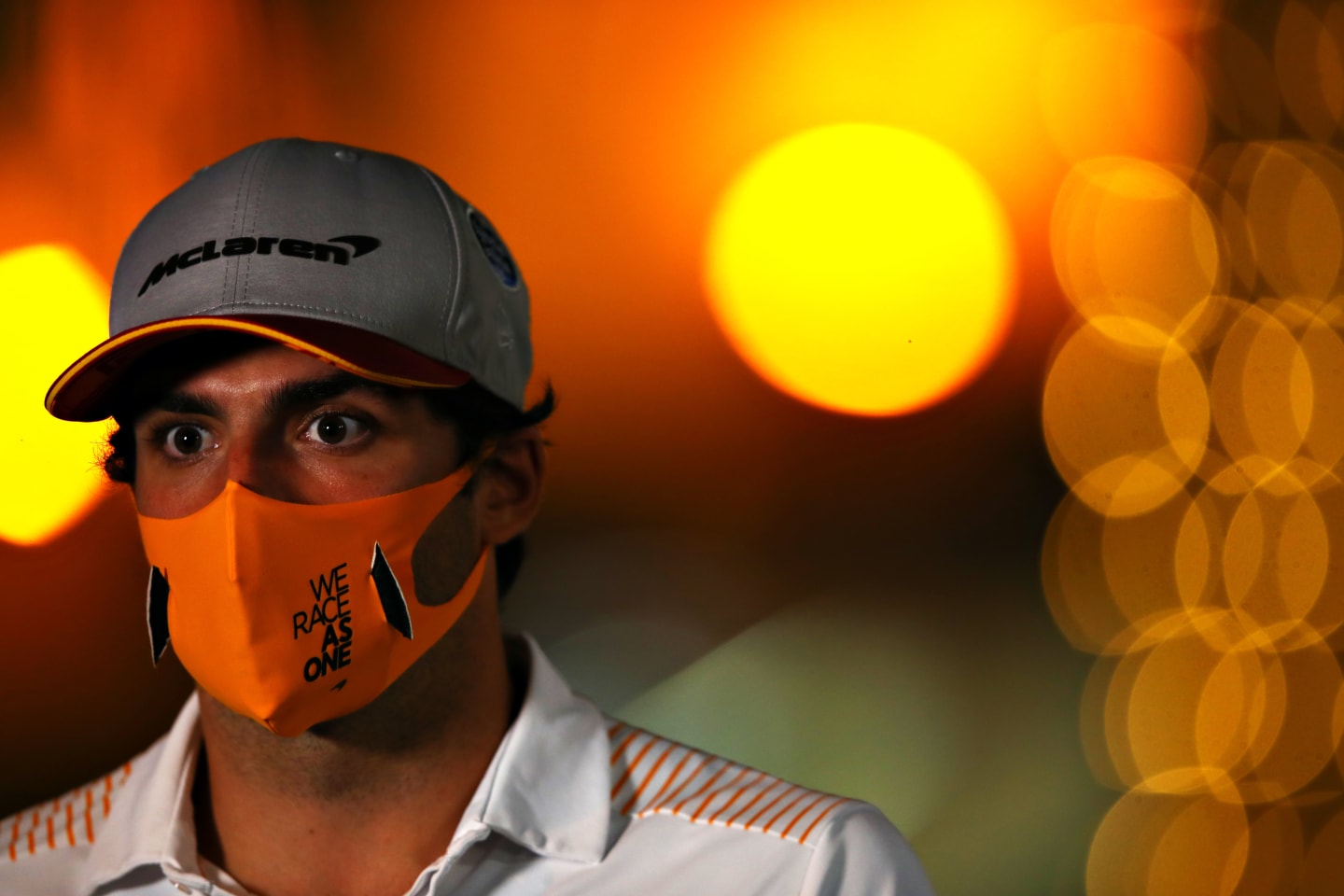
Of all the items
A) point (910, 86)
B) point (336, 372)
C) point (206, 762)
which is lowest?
point (206, 762)

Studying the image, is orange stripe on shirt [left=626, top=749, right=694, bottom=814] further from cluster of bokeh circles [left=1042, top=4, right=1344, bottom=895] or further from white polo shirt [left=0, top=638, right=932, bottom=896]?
cluster of bokeh circles [left=1042, top=4, right=1344, bottom=895]

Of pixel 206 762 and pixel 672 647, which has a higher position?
pixel 206 762

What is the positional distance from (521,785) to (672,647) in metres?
0.92

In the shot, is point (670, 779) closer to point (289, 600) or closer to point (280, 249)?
point (289, 600)

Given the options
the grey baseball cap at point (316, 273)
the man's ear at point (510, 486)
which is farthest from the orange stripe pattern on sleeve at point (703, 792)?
the grey baseball cap at point (316, 273)

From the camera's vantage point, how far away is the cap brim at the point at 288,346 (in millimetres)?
1702

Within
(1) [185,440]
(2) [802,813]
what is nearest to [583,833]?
(2) [802,813]

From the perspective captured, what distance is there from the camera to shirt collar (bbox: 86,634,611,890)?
179cm

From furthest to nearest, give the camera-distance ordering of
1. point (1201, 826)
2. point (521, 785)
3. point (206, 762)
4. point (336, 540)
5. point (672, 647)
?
point (672, 647), point (1201, 826), point (206, 762), point (521, 785), point (336, 540)

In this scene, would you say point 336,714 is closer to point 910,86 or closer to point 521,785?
point 521,785

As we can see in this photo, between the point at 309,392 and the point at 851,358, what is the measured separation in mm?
1267

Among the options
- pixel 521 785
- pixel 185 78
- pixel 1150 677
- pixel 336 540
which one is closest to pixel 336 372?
pixel 336 540

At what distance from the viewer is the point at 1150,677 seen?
2.57 m

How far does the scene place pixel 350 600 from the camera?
67.4 inches
